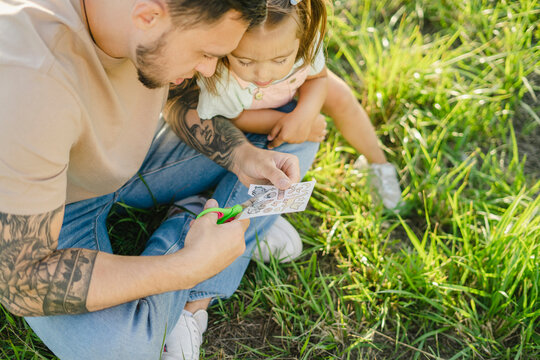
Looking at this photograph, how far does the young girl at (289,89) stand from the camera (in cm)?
192

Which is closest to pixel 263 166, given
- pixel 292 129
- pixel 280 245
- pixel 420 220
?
pixel 292 129

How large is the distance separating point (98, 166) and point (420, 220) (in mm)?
1689

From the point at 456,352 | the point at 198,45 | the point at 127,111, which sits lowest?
the point at 456,352

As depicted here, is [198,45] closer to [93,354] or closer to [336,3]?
[93,354]

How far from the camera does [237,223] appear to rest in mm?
1880

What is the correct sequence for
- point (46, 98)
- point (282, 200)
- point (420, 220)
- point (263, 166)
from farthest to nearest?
point (420, 220) → point (263, 166) → point (282, 200) → point (46, 98)

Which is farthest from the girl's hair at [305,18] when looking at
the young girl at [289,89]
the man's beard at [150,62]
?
the man's beard at [150,62]

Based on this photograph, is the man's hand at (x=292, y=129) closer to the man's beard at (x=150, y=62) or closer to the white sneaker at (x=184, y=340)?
the man's beard at (x=150, y=62)

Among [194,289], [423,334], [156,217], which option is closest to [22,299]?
[194,289]

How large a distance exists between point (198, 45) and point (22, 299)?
1.00 metres

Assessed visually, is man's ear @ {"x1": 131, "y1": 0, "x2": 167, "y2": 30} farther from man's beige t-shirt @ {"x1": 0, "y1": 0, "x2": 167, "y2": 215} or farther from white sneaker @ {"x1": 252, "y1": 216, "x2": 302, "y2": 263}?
white sneaker @ {"x1": 252, "y1": 216, "x2": 302, "y2": 263}

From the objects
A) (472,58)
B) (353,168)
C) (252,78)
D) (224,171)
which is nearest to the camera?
(252,78)

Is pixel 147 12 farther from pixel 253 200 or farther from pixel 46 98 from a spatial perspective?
pixel 253 200

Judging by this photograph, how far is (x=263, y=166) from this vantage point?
2098 millimetres
